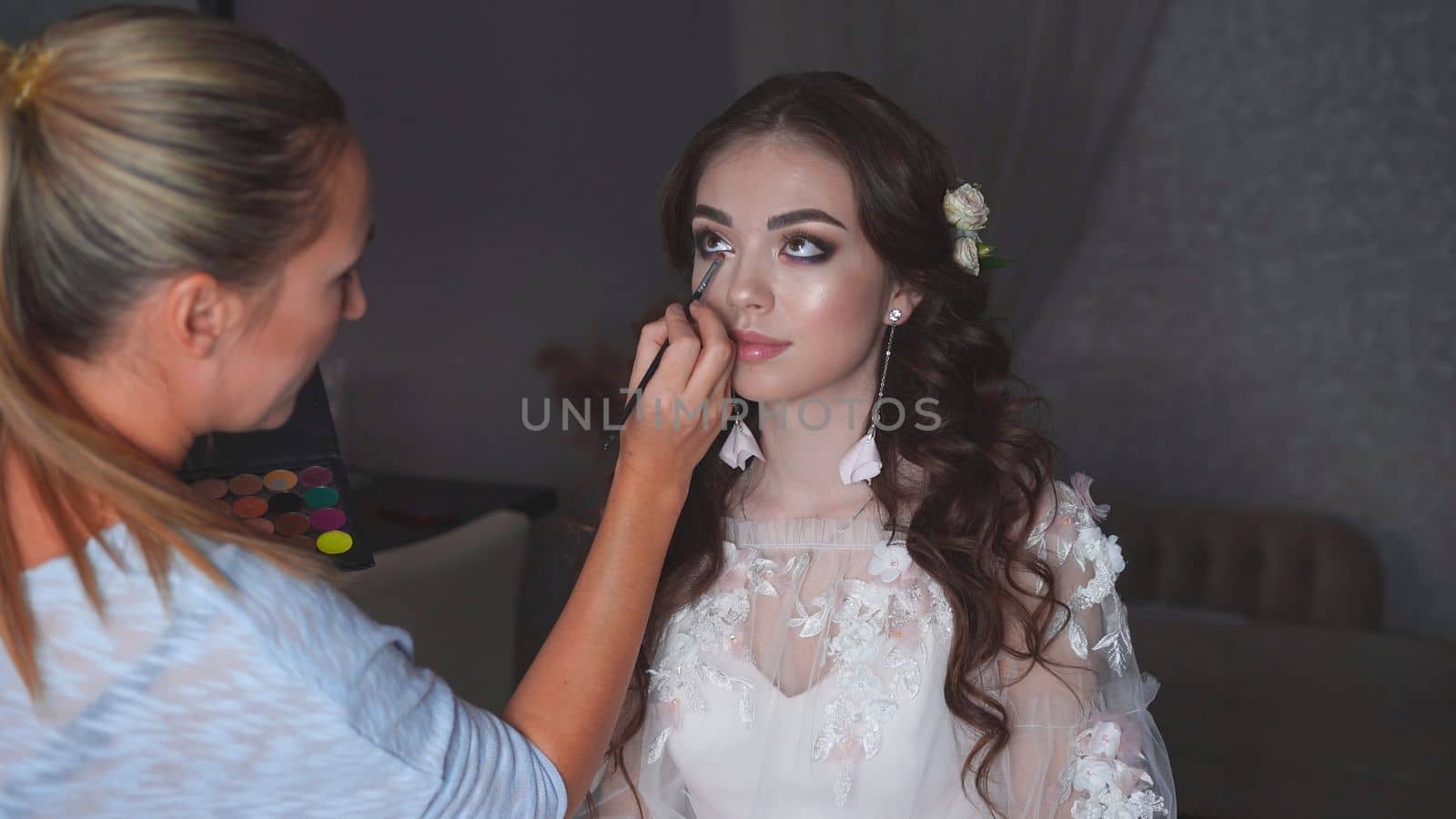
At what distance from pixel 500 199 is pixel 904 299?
215cm

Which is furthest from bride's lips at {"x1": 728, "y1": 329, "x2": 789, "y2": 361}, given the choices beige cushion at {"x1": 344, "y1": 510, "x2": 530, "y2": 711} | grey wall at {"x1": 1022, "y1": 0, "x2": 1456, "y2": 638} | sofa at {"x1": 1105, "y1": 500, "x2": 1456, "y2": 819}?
grey wall at {"x1": 1022, "y1": 0, "x2": 1456, "y2": 638}

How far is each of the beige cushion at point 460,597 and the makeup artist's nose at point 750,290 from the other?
3.11ft

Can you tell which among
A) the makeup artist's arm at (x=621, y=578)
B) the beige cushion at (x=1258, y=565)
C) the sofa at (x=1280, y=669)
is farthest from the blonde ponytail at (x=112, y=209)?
the beige cushion at (x=1258, y=565)

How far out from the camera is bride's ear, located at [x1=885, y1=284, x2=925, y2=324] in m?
1.64

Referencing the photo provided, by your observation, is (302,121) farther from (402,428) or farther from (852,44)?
(402,428)

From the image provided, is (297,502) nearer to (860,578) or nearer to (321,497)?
(321,497)

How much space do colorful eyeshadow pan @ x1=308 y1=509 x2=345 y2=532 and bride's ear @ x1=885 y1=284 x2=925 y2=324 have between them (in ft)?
2.47

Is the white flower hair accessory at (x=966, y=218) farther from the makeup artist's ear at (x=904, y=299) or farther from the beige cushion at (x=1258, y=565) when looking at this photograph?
the beige cushion at (x=1258, y=565)

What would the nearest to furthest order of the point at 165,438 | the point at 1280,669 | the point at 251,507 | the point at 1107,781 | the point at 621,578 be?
the point at 165,438
the point at 621,578
the point at 251,507
the point at 1107,781
the point at 1280,669

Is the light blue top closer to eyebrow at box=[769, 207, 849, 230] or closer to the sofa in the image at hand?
eyebrow at box=[769, 207, 849, 230]

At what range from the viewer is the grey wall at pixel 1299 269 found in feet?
11.1

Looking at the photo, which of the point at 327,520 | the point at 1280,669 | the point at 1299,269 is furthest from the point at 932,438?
the point at 1299,269

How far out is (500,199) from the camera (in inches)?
140

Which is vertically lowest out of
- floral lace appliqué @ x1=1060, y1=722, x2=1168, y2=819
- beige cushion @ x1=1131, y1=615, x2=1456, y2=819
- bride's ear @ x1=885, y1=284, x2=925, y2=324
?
beige cushion @ x1=1131, y1=615, x2=1456, y2=819
